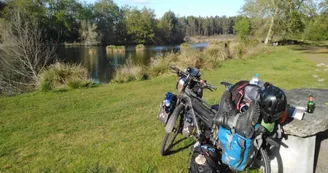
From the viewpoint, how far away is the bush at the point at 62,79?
966 cm

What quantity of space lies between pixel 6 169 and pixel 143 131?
2.24 m

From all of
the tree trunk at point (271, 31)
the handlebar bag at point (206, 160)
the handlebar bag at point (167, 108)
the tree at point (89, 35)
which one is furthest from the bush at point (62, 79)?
the tree at point (89, 35)

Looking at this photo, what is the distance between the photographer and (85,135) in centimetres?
470

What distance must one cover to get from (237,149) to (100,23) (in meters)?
87.4

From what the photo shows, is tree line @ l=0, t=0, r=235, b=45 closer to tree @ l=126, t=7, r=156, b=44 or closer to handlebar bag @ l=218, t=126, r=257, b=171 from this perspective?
tree @ l=126, t=7, r=156, b=44

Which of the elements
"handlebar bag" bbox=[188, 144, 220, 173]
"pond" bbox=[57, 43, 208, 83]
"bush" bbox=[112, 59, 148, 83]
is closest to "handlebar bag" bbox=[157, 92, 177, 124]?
"handlebar bag" bbox=[188, 144, 220, 173]

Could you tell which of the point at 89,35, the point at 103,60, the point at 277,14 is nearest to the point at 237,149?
the point at 103,60

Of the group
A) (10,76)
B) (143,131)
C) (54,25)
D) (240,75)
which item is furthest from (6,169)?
(54,25)

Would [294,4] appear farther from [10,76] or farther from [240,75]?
[10,76]

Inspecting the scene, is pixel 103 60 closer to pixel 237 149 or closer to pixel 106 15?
pixel 237 149

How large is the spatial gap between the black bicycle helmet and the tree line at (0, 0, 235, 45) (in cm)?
6598

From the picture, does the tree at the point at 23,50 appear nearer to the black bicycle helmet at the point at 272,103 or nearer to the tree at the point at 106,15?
the black bicycle helmet at the point at 272,103

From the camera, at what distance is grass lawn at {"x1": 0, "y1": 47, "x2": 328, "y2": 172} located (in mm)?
3619

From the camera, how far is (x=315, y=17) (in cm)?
3083
